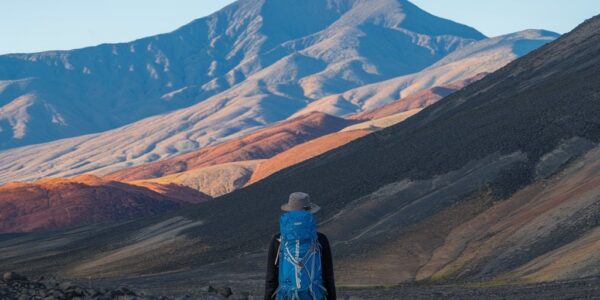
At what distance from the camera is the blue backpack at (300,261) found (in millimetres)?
10500

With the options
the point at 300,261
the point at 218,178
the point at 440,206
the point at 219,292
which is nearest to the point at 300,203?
the point at 300,261

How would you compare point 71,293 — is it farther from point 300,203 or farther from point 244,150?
point 244,150

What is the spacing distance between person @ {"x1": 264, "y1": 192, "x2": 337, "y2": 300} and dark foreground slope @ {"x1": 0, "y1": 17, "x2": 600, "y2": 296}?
778 inches

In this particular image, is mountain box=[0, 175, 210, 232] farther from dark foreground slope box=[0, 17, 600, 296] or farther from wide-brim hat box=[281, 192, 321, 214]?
wide-brim hat box=[281, 192, 321, 214]

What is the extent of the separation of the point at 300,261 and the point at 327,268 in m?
0.32

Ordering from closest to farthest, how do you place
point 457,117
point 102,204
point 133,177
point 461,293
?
1. point 461,293
2. point 457,117
3. point 102,204
4. point 133,177

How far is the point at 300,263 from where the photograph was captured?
10.5 m

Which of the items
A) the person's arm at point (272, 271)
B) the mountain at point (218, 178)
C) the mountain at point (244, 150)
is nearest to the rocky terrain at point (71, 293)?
the person's arm at point (272, 271)

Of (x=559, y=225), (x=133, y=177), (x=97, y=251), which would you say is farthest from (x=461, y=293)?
(x=133, y=177)

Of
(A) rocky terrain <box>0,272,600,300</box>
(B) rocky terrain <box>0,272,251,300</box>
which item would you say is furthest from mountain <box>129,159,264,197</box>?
(B) rocky terrain <box>0,272,251,300</box>

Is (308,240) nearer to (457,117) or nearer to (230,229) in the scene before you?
(230,229)

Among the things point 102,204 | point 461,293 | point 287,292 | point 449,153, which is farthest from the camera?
point 102,204

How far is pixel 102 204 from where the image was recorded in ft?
326

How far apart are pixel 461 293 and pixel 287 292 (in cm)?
1532
